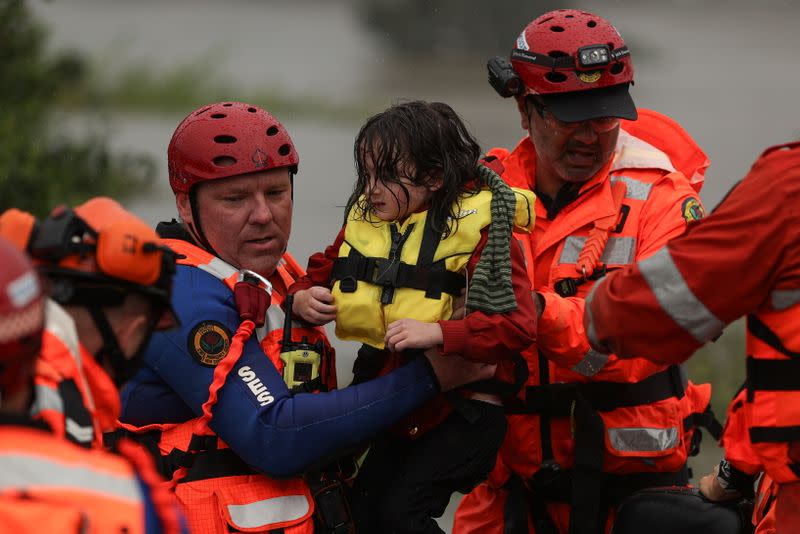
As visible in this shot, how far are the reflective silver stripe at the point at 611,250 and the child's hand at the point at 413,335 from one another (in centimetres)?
76

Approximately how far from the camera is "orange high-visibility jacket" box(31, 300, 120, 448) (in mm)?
2490

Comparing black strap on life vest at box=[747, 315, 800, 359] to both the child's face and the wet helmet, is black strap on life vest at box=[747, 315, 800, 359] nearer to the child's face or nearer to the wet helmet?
the child's face

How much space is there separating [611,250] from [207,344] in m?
1.37

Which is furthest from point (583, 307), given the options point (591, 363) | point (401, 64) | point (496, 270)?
point (401, 64)

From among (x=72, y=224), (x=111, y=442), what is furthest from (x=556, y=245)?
(x=72, y=224)

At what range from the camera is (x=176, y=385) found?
3777 millimetres

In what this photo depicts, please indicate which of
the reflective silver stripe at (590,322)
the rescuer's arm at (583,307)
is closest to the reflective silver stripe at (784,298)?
the reflective silver stripe at (590,322)

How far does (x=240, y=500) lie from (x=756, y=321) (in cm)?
154

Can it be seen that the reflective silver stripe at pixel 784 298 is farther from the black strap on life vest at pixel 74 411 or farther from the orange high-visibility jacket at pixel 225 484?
the black strap on life vest at pixel 74 411

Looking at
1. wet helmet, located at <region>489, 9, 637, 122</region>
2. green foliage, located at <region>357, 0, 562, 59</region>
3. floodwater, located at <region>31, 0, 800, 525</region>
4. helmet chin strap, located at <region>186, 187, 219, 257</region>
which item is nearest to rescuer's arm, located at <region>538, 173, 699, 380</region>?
wet helmet, located at <region>489, 9, 637, 122</region>

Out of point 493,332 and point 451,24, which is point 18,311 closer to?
point 493,332

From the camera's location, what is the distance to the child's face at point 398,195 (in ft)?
12.6

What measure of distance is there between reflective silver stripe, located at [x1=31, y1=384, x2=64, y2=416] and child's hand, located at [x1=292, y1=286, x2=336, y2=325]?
54.2 inches

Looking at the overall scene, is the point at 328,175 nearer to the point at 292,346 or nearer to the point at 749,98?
the point at 749,98
